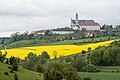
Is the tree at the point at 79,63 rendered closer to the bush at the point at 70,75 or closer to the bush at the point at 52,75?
the bush at the point at 70,75

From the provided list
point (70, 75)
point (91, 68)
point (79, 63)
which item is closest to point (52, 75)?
point (70, 75)

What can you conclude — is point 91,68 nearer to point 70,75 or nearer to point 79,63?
point 79,63

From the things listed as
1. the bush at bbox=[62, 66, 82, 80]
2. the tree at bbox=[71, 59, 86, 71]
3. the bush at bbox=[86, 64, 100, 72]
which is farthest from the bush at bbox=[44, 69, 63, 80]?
the tree at bbox=[71, 59, 86, 71]

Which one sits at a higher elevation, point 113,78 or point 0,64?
point 0,64

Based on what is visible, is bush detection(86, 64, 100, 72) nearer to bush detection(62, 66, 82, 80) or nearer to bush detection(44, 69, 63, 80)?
bush detection(62, 66, 82, 80)

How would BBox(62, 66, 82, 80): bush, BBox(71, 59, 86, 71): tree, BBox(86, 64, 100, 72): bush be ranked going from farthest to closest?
BBox(71, 59, 86, 71): tree < BBox(86, 64, 100, 72): bush < BBox(62, 66, 82, 80): bush

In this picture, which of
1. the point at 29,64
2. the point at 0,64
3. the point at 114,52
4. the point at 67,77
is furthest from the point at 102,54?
the point at 0,64

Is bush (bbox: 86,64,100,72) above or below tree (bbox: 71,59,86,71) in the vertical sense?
below

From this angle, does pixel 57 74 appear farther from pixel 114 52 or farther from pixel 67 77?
pixel 114 52

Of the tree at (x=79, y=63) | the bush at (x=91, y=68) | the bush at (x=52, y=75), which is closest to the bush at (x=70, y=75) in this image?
the bush at (x=52, y=75)

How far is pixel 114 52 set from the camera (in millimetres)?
124500

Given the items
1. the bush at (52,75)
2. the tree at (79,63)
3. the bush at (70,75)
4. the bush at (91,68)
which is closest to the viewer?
the bush at (52,75)

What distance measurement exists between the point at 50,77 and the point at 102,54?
7372 centimetres

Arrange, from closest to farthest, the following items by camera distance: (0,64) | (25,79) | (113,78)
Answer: (25,79) → (0,64) → (113,78)
